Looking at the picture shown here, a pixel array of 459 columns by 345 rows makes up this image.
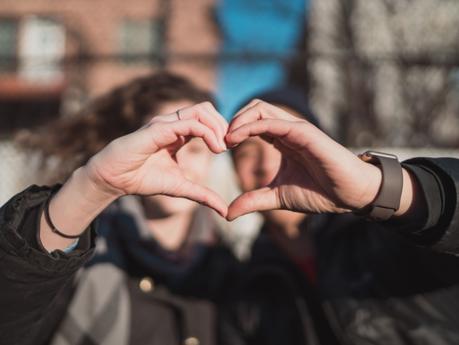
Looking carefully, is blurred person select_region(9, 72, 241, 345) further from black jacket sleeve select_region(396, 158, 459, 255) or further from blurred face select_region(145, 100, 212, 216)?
black jacket sleeve select_region(396, 158, 459, 255)

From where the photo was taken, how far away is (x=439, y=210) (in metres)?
1.16

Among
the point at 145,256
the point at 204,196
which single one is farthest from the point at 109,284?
the point at 204,196

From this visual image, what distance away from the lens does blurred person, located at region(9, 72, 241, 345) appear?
5.50 feet

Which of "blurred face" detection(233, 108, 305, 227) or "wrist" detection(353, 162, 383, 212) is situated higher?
"wrist" detection(353, 162, 383, 212)

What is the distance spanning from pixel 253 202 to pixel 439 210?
1.37 ft

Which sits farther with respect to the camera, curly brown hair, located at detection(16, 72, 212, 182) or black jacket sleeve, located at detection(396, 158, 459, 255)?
curly brown hair, located at detection(16, 72, 212, 182)

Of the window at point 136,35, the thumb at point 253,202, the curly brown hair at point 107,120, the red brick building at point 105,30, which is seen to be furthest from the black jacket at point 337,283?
the window at point 136,35

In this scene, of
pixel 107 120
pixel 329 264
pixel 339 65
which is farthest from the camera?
pixel 339 65

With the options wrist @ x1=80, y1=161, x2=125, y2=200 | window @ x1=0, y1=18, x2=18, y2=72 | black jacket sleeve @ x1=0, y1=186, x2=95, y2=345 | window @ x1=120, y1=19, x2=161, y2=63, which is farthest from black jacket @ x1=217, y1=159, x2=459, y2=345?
window @ x1=0, y1=18, x2=18, y2=72

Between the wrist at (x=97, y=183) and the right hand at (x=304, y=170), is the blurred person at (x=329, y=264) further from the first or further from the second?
the wrist at (x=97, y=183)

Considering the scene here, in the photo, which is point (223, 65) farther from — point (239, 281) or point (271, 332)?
point (271, 332)

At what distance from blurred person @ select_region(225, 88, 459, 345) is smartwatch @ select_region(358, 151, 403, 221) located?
0.05 metres

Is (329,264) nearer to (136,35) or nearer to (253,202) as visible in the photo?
(253,202)

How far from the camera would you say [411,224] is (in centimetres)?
118
